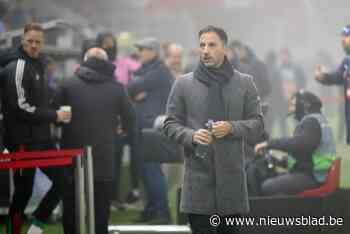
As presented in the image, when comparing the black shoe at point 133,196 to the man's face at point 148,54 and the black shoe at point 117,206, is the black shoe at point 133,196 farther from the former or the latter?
the man's face at point 148,54

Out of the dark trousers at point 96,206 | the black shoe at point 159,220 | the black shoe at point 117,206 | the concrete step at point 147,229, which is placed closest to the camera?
the dark trousers at point 96,206

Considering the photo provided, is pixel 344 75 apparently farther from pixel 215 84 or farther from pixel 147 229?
pixel 215 84

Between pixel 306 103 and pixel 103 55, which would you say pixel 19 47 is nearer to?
pixel 103 55

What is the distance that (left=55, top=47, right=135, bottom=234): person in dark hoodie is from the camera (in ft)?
24.4

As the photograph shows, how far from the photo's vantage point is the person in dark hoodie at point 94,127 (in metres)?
7.44

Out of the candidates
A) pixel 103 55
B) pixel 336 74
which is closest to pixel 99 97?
pixel 103 55

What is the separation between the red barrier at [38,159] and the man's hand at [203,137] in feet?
5.16

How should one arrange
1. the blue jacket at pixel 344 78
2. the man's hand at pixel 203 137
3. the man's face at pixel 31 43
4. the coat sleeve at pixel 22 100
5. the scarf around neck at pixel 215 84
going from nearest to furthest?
the man's hand at pixel 203 137, the scarf around neck at pixel 215 84, the coat sleeve at pixel 22 100, the man's face at pixel 31 43, the blue jacket at pixel 344 78

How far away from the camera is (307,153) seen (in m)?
8.15

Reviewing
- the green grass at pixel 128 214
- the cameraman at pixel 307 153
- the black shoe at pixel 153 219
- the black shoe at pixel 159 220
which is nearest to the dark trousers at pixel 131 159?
the green grass at pixel 128 214

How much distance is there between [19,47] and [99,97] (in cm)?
84

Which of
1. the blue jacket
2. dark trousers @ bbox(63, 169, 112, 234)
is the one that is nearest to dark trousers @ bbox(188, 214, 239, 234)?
dark trousers @ bbox(63, 169, 112, 234)

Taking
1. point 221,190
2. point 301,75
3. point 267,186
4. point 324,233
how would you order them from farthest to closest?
1. point 301,75
2. point 267,186
3. point 324,233
4. point 221,190

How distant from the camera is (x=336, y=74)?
8531mm
